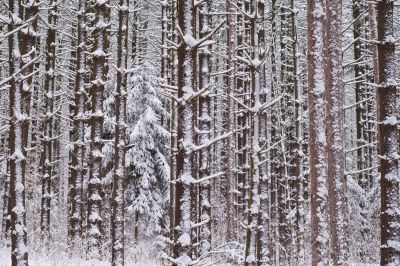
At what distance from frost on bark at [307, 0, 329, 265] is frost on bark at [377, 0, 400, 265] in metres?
0.99

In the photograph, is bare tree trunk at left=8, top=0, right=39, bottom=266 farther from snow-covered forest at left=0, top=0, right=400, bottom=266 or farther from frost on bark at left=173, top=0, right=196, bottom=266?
frost on bark at left=173, top=0, right=196, bottom=266

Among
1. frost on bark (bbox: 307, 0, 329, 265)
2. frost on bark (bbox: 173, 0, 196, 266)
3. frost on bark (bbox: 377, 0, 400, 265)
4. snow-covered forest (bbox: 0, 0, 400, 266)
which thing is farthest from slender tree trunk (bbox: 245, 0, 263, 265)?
frost on bark (bbox: 173, 0, 196, 266)

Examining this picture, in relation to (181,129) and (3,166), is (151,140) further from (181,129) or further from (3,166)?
(181,129)

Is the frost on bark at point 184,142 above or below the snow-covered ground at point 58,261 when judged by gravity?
above

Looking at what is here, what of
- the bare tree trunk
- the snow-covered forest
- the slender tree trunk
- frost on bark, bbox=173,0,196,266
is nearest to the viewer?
frost on bark, bbox=173,0,196,266

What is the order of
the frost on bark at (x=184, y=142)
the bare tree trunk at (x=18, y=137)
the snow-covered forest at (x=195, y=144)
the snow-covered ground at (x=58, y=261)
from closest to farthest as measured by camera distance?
the frost on bark at (x=184, y=142) → the snow-covered forest at (x=195, y=144) → the bare tree trunk at (x=18, y=137) → the snow-covered ground at (x=58, y=261)

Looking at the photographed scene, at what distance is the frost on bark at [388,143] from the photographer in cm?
797

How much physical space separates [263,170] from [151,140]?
23.6ft

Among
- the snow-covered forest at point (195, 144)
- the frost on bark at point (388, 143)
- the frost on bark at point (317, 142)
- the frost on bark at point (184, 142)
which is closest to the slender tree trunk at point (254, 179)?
the snow-covered forest at point (195, 144)

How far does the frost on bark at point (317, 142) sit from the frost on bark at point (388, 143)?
99cm

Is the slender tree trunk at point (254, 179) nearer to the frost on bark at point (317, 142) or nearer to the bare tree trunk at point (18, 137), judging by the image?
the frost on bark at point (317, 142)

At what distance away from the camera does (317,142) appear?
27.1 feet

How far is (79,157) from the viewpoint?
1656 cm

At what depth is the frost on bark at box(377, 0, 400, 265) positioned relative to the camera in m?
7.97
